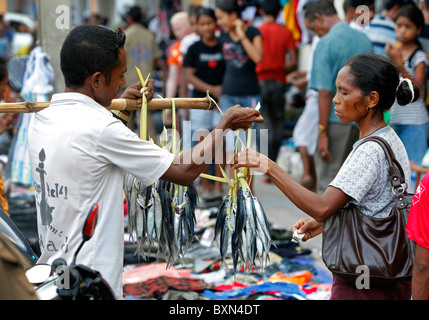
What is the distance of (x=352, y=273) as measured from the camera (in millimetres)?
2789

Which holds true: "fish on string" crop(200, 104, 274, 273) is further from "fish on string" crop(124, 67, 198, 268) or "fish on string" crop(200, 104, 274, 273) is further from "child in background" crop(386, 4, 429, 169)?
"child in background" crop(386, 4, 429, 169)

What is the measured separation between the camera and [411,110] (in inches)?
240

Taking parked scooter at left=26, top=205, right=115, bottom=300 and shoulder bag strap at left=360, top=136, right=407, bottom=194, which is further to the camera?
shoulder bag strap at left=360, top=136, right=407, bottom=194

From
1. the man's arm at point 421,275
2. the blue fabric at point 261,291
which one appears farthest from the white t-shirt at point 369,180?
the blue fabric at point 261,291

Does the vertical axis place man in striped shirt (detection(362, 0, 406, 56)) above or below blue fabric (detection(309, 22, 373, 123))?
above

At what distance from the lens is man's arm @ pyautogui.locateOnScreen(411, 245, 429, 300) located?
256 centimetres

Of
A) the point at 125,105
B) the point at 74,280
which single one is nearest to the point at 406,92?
the point at 125,105

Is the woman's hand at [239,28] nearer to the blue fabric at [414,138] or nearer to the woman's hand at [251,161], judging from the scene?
the blue fabric at [414,138]

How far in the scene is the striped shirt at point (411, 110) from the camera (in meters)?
6.11

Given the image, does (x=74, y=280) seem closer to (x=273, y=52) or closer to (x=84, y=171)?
(x=84, y=171)

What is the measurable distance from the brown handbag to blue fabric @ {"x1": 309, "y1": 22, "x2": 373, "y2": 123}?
3.27 m

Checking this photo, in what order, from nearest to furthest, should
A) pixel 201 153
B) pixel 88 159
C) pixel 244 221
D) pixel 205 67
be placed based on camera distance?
pixel 88 159
pixel 201 153
pixel 244 221
pixel 205 67

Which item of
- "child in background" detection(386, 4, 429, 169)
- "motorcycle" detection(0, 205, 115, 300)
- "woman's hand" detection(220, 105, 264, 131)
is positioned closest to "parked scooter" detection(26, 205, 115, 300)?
"motorcycle" detection(0, 205, 115, 300)

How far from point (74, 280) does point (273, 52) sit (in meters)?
6.40
